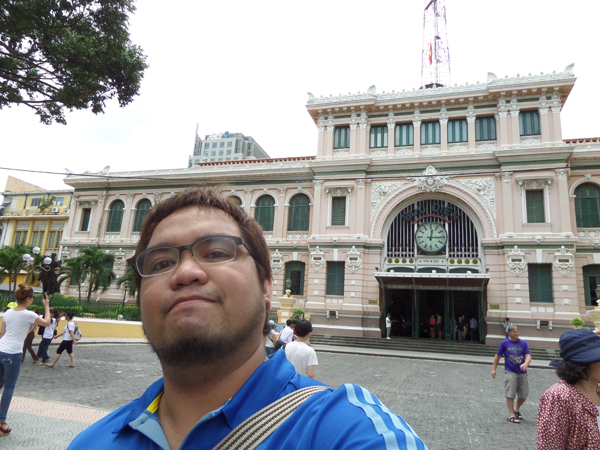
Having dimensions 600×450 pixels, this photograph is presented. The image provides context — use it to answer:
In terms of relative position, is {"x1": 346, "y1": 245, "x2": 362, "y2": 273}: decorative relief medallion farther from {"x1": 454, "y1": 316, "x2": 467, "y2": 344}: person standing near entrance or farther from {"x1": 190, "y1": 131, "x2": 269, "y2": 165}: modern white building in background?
{"x1": 190, "y1": 131, "x2": 269, "y2": 165}: modern white building in background

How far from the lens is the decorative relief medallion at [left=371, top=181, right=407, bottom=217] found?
2315 cm

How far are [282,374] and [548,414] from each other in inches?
112

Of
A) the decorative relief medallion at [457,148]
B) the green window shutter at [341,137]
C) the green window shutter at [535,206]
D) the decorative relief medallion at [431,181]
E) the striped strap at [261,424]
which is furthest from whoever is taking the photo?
the green window shutter at [341,137]

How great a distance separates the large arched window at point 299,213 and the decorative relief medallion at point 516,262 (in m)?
11.7

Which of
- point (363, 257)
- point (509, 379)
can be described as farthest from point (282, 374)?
point (363, 257)

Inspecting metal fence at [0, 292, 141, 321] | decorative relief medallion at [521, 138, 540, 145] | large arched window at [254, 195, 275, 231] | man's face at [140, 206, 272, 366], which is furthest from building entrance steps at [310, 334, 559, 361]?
man's face at [140, 206, 272, 366]

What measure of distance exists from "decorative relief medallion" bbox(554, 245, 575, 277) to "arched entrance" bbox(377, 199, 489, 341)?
3.47m

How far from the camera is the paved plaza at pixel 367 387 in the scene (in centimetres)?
588

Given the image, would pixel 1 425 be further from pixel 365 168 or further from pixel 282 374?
pixel 365 168

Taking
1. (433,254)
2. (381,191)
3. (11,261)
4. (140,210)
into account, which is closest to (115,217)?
(140,210)

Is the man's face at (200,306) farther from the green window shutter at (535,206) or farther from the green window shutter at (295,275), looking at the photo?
the green window shutter at (295,275)

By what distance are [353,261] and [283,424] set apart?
21920 mm

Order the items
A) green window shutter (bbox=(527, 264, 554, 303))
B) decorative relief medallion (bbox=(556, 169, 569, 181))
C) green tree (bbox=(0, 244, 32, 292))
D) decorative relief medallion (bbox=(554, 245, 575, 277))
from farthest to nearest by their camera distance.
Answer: green tree (bbox=(0, 244, 32, 292)) < decorative relief medallion (bbox=(556, 169, 569, 181)) < green window shutter (bbox=(527, 264, 554, 303)) < decorative relief medallion (bbox=(554, 245, 575, 277))

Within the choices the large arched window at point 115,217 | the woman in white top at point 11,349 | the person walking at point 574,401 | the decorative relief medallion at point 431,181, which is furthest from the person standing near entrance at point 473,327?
the large arched window at point 115,217
